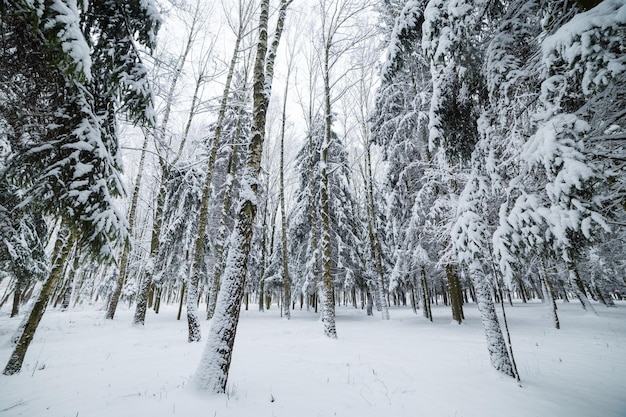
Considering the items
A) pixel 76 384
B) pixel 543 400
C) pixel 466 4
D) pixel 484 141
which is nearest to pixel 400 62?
pixel 466 4

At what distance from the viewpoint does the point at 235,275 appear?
4.00 meters

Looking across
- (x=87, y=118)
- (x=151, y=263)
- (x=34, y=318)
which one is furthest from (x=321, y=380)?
(x=151, y=263)

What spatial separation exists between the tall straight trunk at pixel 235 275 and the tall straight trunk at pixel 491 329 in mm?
4763

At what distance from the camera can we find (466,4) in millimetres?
3727

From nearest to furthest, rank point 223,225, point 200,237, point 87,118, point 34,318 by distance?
point 87,118
point 34,318
point 200,237
point 223,225

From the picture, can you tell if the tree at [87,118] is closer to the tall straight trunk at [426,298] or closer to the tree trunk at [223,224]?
the tree trunk at [223,224]

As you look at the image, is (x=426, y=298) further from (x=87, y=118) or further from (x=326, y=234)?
(x=87, y=118)

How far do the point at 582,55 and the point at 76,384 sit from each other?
7.92m

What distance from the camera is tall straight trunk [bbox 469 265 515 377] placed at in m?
4.88

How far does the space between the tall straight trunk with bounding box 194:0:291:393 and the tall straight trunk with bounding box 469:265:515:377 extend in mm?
4763

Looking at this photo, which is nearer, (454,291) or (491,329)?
(491,329)

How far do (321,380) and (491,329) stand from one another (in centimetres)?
358

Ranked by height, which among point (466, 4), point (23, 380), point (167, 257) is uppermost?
point (466, 4)

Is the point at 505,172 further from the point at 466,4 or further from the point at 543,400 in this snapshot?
the point at 543,400
